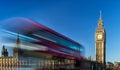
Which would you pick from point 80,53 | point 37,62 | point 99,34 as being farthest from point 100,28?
point 37,62

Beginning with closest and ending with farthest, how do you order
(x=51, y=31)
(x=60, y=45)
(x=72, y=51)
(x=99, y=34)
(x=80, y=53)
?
(x=51, y=31), (x=60, y=45), (x=72, y=51), (x=80, y=53), (x=99, y=34)

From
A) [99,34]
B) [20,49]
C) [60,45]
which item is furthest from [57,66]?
[99,34]

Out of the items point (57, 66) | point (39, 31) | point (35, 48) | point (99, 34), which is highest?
point (99, 34)

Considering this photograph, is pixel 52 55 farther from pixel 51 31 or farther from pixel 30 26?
pixel 30 26

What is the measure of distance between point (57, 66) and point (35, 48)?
314 centimetres

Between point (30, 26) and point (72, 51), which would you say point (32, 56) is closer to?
point (30, 26)

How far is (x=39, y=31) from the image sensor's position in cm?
1349

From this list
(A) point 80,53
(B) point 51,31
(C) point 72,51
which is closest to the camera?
(B) point 51,31

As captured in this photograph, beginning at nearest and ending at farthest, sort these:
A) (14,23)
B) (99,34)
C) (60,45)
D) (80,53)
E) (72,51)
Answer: (14,23) < (60,45) < (72,51) < (80,53) < (99,34)

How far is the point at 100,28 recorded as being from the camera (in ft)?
335

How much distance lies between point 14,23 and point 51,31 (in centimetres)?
214

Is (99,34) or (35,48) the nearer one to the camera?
A: (35,48)

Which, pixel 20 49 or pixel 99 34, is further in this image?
pixel 99 34

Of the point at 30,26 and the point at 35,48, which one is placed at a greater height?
the point at 30,26
